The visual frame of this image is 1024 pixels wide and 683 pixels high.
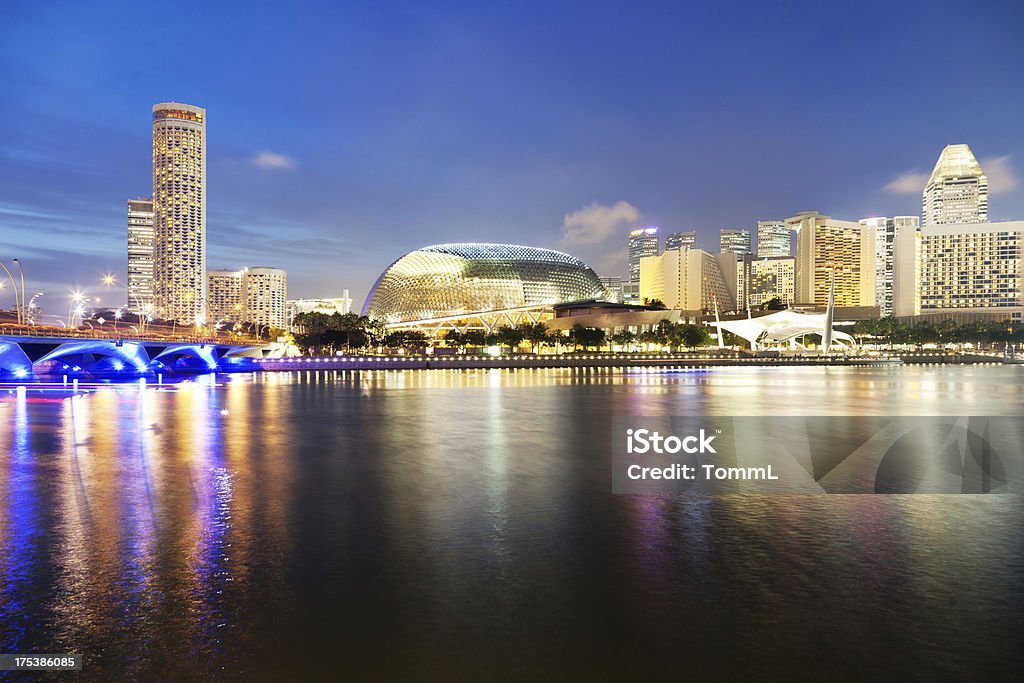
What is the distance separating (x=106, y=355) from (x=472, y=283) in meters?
79.5

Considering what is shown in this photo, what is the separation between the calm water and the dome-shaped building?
137 m

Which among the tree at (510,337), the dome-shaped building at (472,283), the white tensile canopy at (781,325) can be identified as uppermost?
the dome-shaped building at (472,283)

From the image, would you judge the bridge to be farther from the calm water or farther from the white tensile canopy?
the white tensile canopy

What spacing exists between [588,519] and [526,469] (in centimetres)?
590

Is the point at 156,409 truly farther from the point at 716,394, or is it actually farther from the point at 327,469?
the point at 716,394

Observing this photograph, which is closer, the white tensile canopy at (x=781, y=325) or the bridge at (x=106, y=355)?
the bridge at (x=106, y=355)

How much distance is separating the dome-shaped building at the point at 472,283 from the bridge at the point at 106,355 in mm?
39283

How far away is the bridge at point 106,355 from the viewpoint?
65.8 metres

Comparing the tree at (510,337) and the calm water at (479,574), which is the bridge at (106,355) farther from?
the calm water at (479,574)

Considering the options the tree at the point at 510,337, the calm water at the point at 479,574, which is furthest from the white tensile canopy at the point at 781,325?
the calm water at the point at 479,574

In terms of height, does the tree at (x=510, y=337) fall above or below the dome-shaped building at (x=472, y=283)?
below

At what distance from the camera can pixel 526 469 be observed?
1867cm

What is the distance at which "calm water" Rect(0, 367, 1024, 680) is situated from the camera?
23.2 feet

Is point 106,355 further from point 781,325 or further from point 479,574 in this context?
point 781,325
